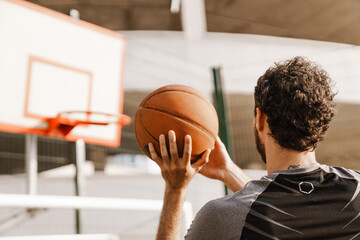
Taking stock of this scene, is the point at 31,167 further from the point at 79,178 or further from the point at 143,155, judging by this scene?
the point at 143,155

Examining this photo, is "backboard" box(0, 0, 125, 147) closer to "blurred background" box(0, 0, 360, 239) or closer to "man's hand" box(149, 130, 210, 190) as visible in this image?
"blurred background" box(0, 0, 360, 239)

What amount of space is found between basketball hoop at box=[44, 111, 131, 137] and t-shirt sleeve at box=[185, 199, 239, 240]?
8.45ft

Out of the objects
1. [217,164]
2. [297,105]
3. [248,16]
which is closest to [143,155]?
[217,164]

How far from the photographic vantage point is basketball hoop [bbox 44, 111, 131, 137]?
3.64 m

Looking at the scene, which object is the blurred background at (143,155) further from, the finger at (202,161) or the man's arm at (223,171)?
the finger at (202,161)

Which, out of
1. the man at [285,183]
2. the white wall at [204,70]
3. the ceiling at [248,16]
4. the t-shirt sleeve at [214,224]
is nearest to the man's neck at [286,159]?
the man at [285,183]

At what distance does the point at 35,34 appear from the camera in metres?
3.73

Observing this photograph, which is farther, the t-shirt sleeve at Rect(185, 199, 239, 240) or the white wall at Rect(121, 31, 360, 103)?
the white wall at Rect(121, 31, 360, 103)

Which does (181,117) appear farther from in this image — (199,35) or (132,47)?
(199,35)

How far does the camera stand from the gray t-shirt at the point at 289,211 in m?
1.11

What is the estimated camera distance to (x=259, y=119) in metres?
1.38

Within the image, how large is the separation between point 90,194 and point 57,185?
1146 mm

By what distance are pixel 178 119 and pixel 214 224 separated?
1.82 ft

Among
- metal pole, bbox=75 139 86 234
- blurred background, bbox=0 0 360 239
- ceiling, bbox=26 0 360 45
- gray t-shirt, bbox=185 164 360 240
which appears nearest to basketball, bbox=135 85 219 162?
gray t-shirt, bbox=185 164 360 240
